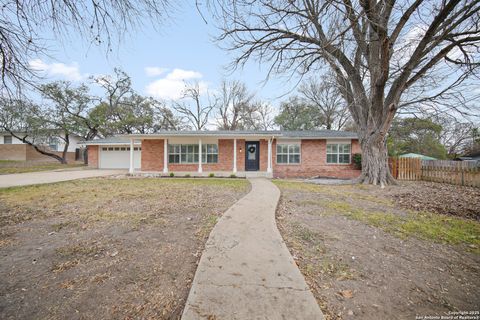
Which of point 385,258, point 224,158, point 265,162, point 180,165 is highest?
point 224,158

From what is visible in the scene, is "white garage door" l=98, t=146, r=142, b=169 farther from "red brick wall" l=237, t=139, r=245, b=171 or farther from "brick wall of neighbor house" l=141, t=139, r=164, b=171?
"red brick wall" l=237, t=139, r=245, b=171

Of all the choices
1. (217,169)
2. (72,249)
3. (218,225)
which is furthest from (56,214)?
(217,169)

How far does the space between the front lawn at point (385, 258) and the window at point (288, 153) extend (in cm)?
895

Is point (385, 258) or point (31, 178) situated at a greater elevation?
point (31, 178)

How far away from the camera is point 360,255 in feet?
9.57

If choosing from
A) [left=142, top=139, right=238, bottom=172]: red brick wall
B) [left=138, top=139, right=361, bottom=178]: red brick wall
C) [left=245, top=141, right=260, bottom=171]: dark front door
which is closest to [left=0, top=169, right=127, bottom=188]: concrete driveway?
[left=142, top=139, right=238, bottom=172]: red brick wall

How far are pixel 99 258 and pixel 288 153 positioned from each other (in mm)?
13079

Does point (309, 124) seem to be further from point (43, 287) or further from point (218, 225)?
point (43, 287)

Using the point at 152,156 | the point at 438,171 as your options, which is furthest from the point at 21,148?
the point at 438,171

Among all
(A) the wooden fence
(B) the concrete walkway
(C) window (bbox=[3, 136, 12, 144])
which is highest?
(C) window (bbox=[3, 136, 12, 144])

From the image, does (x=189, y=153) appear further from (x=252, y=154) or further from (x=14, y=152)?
(x=14, y=152)

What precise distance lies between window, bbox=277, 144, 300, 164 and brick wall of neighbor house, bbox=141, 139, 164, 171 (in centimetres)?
873

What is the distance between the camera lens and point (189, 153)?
14625mm

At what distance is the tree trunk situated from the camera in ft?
33.7
